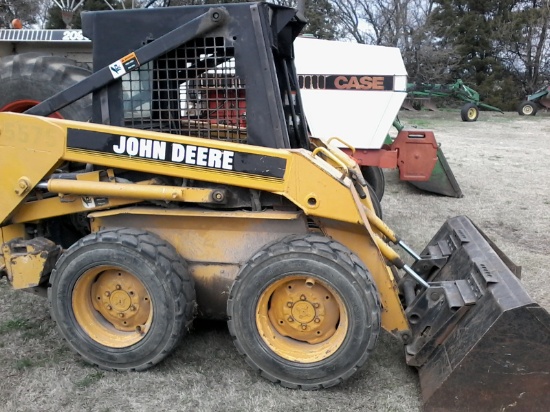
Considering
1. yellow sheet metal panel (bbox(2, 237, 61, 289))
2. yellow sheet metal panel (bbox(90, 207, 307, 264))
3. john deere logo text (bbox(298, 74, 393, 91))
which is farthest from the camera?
john deere logo text (bbox(298, 74, 393, 91))

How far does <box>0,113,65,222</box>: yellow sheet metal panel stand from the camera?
3176 mm

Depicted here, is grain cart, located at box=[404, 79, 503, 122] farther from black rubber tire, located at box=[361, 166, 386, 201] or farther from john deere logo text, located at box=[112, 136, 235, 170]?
john deere logo text, located at box=[112, 136, 235, 170]

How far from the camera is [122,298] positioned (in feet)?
10.8

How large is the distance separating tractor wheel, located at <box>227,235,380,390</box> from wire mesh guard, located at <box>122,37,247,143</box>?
33.1 inches

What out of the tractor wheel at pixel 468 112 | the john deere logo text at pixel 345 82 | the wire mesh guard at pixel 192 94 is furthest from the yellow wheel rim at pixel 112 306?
the tractor wheel at pixel 468 112

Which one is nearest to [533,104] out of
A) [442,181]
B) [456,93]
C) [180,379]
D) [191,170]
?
[456,93]

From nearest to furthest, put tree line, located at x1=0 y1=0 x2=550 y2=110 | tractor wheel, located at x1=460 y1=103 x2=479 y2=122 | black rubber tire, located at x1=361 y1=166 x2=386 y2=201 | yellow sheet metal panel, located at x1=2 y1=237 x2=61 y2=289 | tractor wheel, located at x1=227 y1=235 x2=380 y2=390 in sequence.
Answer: tractor wheel, located at x1=227 y1=235 x2=380 y2=390 < yellow sheet metal panel, located at x1=2 y1=237 x2=61 y2=289 < black rubber tire, located at x1=361 y1=166 x2=386 y2=201 < tractor wheel, located at x1=460 y1=103 x2=479 y2=122 < tree line, located at x1=0 y1=0 x2=550 y2=110

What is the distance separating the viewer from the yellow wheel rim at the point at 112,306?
326 cm

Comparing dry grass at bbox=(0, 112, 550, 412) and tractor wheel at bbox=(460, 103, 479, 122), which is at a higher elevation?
tractor wheel at bbox=(460, 103, 479, 122)

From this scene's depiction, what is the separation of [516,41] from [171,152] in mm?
31299

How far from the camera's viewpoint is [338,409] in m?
2.95

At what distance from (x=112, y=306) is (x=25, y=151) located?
1.03 meters

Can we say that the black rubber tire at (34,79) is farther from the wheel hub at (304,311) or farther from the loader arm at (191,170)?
the wheel hub at (304,311)

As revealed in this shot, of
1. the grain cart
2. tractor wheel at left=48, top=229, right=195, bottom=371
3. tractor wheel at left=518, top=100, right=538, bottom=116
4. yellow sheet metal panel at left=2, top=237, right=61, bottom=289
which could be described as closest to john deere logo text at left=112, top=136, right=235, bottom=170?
tractor wheel at left=48, top=229, right=195, bottom=371
